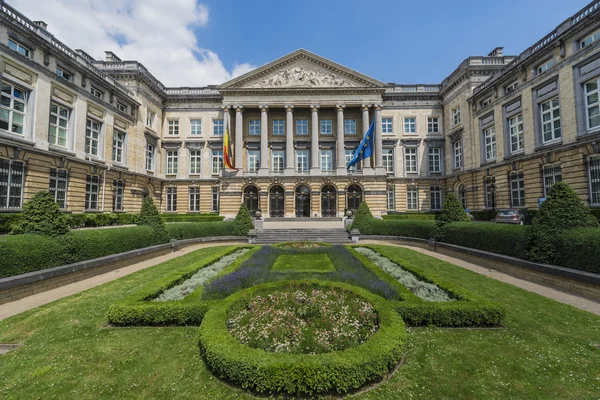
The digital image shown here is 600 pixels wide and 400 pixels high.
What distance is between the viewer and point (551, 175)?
802 inches

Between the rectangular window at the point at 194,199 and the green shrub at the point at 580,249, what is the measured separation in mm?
34993

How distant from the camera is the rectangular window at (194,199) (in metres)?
35.2

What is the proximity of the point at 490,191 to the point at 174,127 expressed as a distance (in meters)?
39.8

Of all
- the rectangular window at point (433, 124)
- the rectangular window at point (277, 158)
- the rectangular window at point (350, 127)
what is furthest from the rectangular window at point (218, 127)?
the rectangular window at point (433, 124)

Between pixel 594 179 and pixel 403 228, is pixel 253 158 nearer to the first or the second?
pixel 403 228

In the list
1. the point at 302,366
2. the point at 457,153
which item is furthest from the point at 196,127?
the point at 302,366

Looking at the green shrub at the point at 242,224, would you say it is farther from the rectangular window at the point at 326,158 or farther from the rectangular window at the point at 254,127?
the rectangular window at the point at 254,127

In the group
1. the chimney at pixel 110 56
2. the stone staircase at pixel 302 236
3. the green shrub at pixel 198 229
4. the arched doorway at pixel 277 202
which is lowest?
the stone staircase at pixel 302 236

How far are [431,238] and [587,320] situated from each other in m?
10.8

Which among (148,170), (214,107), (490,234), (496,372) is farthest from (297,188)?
(496,372)

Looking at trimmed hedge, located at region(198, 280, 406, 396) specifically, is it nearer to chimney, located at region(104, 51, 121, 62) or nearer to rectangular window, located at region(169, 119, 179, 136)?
rectangular window, located at region(169, 119, 179, 136)

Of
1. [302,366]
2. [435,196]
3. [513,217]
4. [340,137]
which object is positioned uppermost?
[340,137]

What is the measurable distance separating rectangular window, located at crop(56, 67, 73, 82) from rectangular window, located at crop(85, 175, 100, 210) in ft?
26.8

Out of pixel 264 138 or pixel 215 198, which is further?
pixel 215 198
